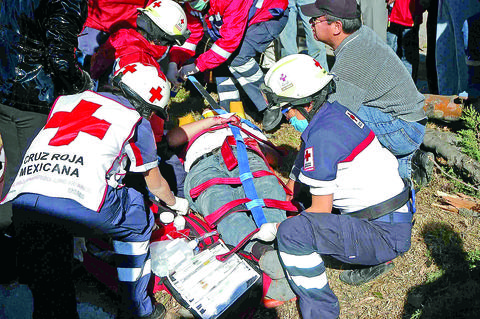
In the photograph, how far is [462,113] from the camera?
5.48 metres

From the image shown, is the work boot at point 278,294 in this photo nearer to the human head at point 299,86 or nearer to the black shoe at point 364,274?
the black shoe at point 364,274

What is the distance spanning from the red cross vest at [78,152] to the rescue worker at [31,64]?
1.32 feet

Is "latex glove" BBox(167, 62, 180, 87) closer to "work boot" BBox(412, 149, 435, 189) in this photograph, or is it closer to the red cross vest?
the red cross vest

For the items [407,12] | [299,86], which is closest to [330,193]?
[299,86]

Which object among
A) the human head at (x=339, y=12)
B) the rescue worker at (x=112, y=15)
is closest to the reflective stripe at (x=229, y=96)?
the rescue worker at (x=112, y=15)

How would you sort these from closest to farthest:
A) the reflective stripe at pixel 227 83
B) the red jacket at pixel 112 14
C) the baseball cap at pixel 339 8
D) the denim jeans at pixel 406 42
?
the baseball cap at pixel 339 8
the red jacket at pixel 112 14
the reflective stripe at pixel 227 83
the denim jeans at pixel 406 42

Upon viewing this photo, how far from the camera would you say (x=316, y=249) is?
314 cm

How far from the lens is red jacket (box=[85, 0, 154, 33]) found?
4969 millimetres

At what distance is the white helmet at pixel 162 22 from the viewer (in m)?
4.81

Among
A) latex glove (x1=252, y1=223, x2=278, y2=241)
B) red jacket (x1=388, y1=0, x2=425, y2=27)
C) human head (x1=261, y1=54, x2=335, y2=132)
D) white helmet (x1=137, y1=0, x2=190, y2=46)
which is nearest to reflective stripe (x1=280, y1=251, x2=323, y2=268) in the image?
latex glove (x1=252, y1=223, x2=278, y2=241)

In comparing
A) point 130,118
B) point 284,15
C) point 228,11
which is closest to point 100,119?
point 130,118

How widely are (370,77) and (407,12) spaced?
3.07 m

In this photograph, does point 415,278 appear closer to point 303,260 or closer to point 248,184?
point 303,260

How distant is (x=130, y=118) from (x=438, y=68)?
484cm
